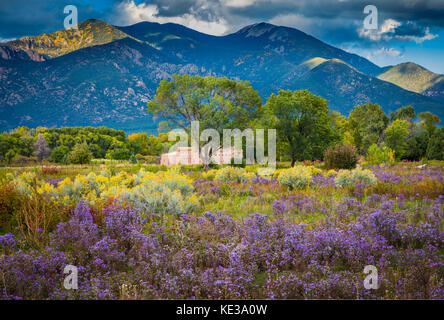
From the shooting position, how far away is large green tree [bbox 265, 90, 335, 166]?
3180cm

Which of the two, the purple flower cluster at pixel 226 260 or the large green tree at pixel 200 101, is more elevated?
the large green tree at pixel 200 101

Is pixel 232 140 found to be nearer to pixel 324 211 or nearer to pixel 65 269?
pixel 324 211

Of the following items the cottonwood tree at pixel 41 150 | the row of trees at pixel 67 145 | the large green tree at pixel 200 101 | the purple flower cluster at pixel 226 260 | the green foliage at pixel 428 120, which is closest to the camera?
the purple flower cluster at pixel 226 260

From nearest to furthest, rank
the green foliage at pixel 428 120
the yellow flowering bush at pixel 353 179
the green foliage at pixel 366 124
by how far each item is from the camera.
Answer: the yellow flowering bush at pixel 353 179, the green foliage at pixel 366 124, the green foliage at pixel 428 120

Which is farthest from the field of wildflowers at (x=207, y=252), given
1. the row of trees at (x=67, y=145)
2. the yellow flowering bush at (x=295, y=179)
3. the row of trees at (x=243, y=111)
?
the row of trees at (x=67, y=145)

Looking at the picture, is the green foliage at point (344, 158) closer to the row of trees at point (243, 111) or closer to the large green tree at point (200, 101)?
the row of trees at point (243, 111)

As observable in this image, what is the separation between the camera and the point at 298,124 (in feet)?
108

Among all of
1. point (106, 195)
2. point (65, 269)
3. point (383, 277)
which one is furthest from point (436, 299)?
point (106, 195)

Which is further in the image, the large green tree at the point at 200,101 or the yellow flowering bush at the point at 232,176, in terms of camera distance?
the large green tree at the point at 200,101

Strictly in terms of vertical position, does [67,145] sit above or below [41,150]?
above

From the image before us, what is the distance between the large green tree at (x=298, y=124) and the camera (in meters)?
31.8

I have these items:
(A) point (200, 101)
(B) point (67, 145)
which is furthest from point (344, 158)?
(B) point (67, 145)

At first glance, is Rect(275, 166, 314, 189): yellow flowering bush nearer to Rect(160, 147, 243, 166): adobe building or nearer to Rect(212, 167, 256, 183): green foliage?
Rect(212, 167, 256, 183): green foliage

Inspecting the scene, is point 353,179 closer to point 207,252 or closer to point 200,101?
point 207,252
